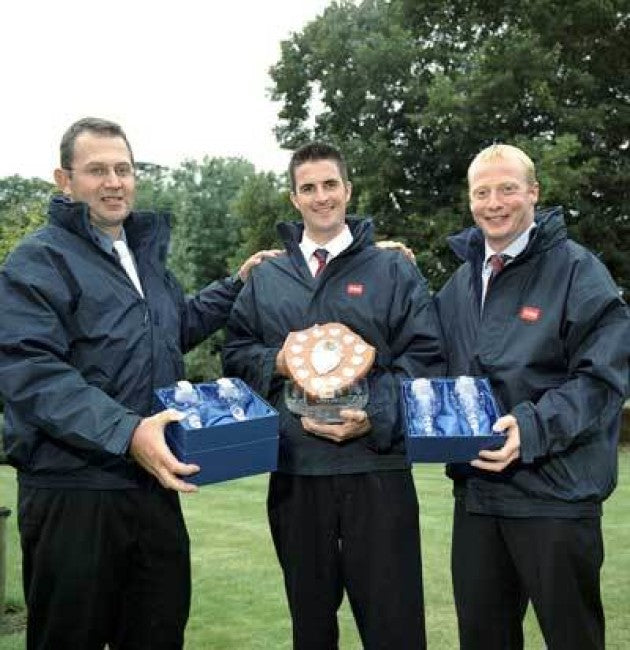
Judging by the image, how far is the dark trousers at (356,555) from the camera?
153 inches

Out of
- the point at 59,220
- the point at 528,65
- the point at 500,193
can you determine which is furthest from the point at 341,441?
the point at 528,65

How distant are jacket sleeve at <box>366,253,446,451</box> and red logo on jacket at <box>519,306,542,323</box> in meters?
0.41

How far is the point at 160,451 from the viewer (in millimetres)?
3252

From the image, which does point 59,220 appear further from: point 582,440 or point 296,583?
point 582,440

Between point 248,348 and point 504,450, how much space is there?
4.21 feet

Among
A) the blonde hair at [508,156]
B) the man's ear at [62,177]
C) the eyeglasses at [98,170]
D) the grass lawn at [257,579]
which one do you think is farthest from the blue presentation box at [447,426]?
the grass lawn at [257,579]

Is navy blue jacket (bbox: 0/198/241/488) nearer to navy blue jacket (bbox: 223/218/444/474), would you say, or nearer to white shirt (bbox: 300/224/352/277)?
navy blue jacket (bbox: 223/218/444/474)

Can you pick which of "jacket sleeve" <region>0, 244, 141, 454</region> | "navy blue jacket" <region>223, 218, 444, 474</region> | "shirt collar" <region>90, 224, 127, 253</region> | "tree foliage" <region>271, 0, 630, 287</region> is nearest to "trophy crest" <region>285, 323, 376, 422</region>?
"navy blue jacket" <region>223, 218, 444, 474</region>

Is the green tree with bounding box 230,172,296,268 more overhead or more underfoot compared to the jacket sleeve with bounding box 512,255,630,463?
more overhead

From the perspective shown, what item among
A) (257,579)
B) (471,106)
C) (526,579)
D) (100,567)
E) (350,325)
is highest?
(471,106)

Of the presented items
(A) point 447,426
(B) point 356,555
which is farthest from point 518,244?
(B) point 356,555

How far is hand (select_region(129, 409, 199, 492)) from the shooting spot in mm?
3242

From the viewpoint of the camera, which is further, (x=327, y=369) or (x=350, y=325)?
(x=350, y=325)

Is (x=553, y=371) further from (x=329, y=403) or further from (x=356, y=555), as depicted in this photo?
(x=356, y=555)
